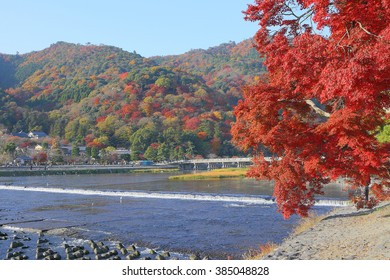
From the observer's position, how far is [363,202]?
12430 mm

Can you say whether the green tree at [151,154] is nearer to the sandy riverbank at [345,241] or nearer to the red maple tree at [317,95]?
the sandy riverbank at [345,241]

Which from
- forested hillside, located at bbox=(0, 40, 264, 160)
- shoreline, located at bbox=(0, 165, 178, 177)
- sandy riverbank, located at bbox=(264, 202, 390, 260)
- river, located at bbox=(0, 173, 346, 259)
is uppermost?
forested hillside, located at bbox=(0, 40, 264, 160)

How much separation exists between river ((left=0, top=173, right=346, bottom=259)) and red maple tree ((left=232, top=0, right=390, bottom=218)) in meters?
4.12

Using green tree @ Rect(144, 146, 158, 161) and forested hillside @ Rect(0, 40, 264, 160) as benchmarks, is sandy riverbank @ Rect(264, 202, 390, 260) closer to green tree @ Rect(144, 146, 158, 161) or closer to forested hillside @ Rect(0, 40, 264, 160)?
green tree @ Rect(144, 146, 158, 161)

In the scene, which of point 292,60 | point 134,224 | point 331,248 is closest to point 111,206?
point 134,224

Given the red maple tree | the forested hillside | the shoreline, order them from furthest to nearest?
the forested hillside
the shoreline
the red maple tree

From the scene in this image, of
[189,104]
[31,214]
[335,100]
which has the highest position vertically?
[189,104]

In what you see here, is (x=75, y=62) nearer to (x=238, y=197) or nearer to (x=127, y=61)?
(x=127, y=61)

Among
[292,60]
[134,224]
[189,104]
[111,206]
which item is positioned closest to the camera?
[292,60]

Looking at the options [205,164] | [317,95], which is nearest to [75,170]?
[205,164]

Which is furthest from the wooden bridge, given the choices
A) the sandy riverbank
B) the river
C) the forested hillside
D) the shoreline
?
the sandy riverbank

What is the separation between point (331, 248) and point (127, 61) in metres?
147

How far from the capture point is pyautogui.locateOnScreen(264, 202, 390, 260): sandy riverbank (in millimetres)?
7747

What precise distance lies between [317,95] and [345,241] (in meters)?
3.27
